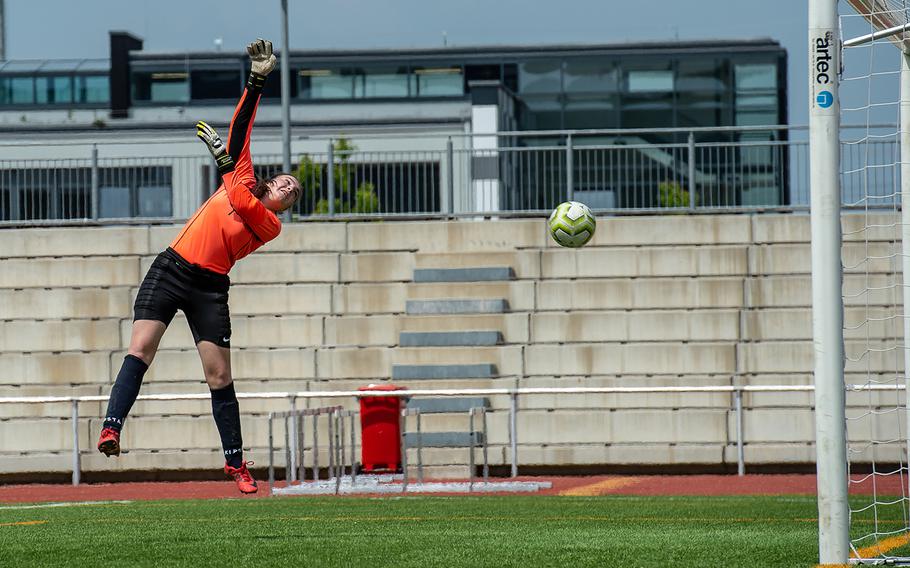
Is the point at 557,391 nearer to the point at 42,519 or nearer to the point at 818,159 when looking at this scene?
the point at 42,519

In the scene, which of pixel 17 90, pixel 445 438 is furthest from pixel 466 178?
pixel 17 90

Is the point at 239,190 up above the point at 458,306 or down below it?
above

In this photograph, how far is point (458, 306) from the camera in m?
19.6

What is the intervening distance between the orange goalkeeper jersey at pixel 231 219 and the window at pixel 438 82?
34650 mm

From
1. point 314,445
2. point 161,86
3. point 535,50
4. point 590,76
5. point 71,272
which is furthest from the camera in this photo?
point 535,50

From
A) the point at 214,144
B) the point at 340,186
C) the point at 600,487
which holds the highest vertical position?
the point at 340,186

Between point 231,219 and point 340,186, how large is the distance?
13.4m

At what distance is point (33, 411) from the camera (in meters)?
19.0

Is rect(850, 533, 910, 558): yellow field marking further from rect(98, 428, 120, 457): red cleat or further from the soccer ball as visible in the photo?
the soccer ball

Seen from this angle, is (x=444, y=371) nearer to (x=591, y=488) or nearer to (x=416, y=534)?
(x=591, y=488)

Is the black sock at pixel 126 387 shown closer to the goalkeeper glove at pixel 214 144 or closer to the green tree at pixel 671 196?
the goalkeeper glove at pixel 214 144

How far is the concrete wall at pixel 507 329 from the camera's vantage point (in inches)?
709

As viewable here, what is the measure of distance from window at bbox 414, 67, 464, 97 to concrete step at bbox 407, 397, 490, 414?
2470 cm

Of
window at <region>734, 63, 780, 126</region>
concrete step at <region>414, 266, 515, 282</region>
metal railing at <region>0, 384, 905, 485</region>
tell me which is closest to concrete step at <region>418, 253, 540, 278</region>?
concrete step at <region>414, 266, 515, 282</region>
